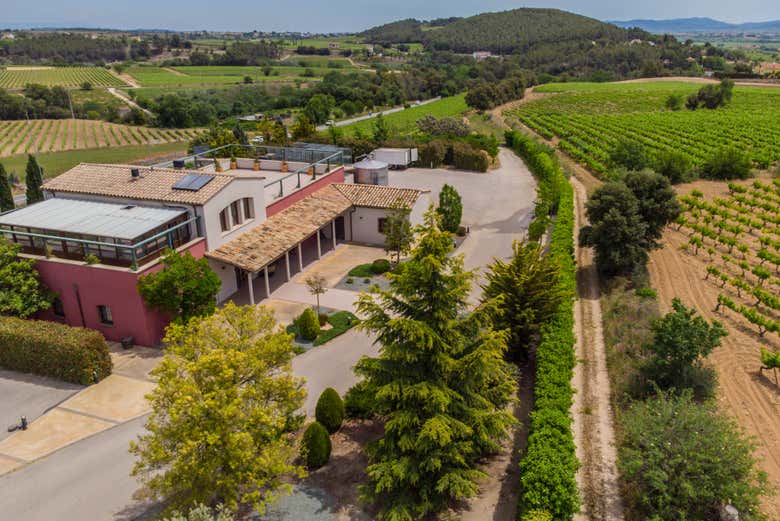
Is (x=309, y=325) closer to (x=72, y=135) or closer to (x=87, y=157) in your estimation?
(x=87, y=157)

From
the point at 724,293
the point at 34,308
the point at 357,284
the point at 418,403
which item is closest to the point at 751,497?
the point at 418,403

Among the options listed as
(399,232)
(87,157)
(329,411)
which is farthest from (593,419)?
(87,157)

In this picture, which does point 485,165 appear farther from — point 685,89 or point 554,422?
point 685,89

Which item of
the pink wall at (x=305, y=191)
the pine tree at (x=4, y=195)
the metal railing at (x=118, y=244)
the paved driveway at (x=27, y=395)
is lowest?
the paved driveway at (x=27, y=395)

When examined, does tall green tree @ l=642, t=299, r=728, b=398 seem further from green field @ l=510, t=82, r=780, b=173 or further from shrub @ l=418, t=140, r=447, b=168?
shrub @ l=418, t=140, r=447, b=168

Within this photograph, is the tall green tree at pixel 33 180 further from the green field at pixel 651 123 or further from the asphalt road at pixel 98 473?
the green field at pixel 651 123

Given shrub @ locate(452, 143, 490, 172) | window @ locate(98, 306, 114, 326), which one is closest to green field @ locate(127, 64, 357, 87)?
shrub @ locate(452, 143, 490, 172)

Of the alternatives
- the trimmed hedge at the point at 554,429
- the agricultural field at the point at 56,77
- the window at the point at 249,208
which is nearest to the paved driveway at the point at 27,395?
the window at the point at 249,208
